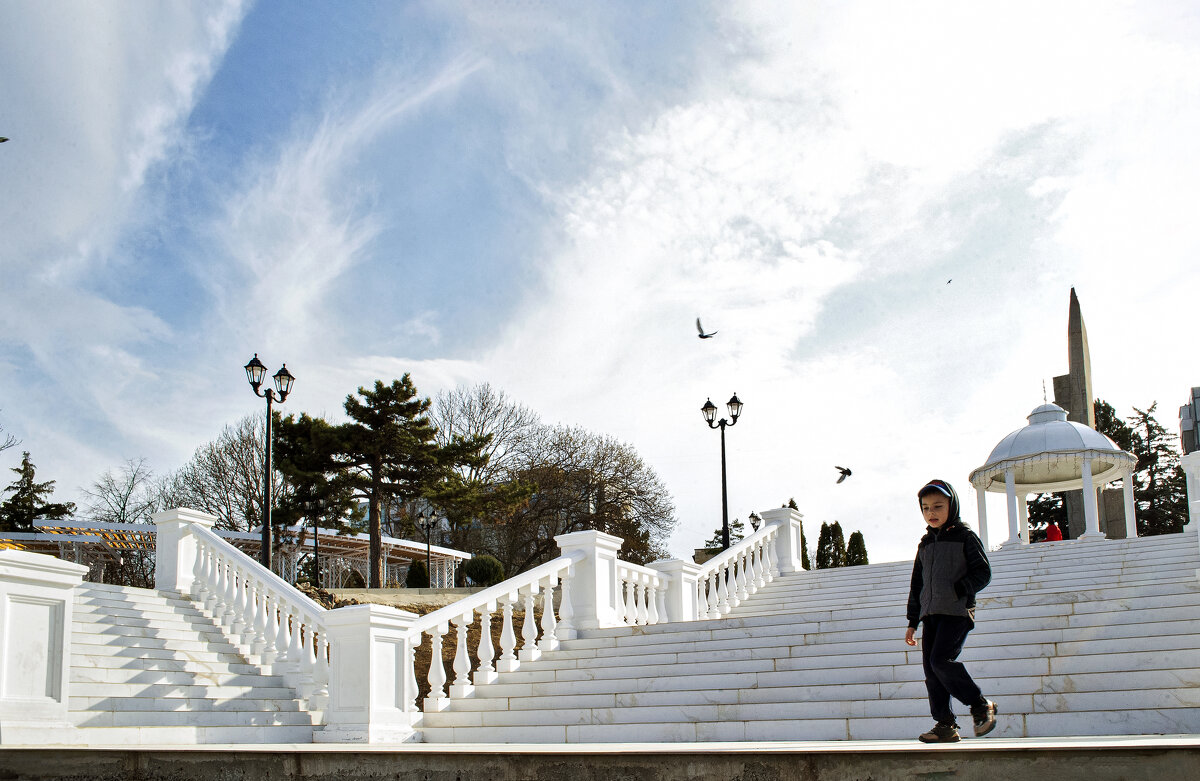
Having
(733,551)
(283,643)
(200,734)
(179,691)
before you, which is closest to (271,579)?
(283,643)

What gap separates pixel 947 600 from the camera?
19.2 ft

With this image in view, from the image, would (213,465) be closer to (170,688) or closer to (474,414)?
(474,414)

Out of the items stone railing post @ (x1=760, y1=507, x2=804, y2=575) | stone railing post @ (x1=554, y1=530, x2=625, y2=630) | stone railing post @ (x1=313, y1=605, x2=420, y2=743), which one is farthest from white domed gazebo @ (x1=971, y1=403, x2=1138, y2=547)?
stone railing post @ (x1=313, y1=605, x2=420, y2=743)

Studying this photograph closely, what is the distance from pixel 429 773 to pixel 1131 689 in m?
5.44

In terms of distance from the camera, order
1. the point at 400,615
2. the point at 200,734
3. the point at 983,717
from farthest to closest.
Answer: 1. the point at 400,615
2. the point at 200,734
3. the point at 983,717

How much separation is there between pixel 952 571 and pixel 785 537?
12368mm

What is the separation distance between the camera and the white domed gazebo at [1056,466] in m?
19.6

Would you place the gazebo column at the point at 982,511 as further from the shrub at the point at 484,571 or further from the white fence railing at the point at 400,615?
the shrub at the point at 484,571

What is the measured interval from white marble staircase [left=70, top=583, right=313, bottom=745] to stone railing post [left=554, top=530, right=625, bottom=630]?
3.44m

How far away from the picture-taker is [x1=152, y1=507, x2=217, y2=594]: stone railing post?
14320 millimetres

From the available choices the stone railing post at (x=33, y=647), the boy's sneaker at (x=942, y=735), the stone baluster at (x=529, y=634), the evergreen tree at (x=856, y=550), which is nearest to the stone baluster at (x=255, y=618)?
the stone baluster at (x=529, y=634)

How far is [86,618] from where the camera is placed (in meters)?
11.7

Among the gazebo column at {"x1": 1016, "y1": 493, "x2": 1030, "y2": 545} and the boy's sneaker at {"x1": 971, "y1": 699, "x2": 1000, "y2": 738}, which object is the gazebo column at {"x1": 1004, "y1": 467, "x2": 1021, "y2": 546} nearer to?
the gazebo column at {"x1": 1016, "y1": 493, "x2": 1030, "y2": 545}

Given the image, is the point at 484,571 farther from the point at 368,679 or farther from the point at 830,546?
the point at 368,679
